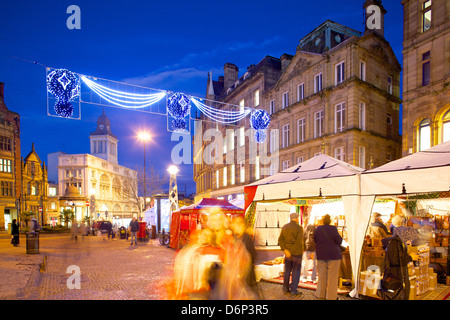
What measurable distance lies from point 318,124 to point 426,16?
10.2m

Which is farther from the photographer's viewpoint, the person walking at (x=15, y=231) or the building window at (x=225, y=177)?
the building window at (x=225, y=177)

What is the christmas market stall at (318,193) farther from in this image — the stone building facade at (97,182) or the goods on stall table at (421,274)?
the stone building facade at (97,182)

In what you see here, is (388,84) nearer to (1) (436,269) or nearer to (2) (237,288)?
(1) (436,269)

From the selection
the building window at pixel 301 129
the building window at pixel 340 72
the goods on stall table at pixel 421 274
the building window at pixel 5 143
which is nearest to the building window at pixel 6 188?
the building window at pixel 5 143

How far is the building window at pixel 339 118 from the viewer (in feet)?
75.1

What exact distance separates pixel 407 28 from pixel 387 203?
12.2 meters

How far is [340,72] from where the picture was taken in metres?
23.2

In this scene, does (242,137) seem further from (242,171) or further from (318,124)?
(318,124)

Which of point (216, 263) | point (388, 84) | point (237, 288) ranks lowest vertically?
point (237, 288)

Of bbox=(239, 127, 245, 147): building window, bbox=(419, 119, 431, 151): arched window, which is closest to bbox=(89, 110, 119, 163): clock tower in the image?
bbox=(239, 127, 245, 147): building window

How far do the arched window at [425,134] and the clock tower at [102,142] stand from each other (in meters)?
109

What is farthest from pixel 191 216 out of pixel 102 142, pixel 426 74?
pixel 102 142

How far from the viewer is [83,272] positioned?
34.8 feet

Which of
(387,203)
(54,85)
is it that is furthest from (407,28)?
(54,85)
